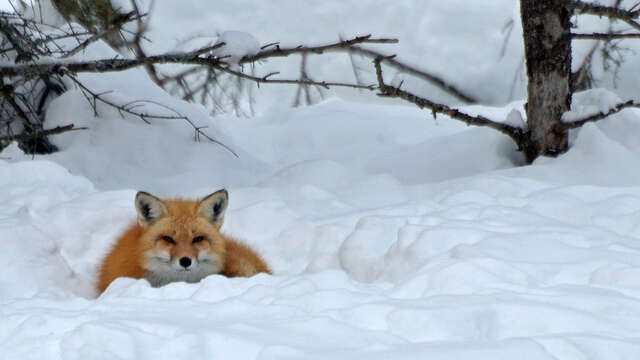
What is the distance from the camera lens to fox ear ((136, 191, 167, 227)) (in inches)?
197

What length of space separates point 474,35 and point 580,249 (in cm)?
660

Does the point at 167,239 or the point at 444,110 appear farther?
the point at 444,110

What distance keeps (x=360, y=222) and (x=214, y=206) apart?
911mm

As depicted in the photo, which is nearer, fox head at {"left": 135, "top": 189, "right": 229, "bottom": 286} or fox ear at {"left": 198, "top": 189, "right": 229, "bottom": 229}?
fox head at {"left": 135, "top": 189, "right": 229, "bottom": 286}

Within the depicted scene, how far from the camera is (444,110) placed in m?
6.43

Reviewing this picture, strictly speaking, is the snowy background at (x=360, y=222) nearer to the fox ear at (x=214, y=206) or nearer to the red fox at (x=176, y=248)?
the red fox at (x=176, y=248)

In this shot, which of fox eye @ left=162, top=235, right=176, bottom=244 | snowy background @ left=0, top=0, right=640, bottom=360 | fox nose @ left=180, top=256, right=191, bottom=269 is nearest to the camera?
snowy background @ left=0, top=0, right=640, bottom=360

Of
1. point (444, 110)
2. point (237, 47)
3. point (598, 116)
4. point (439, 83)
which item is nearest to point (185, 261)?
point (237, 47)

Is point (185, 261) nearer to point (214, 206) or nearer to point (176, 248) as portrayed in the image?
point (176, 248)

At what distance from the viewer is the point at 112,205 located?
19.5 feet

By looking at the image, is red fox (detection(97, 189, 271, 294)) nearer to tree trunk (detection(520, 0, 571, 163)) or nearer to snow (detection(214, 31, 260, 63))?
snow (detection(214, 31, 260, 63))

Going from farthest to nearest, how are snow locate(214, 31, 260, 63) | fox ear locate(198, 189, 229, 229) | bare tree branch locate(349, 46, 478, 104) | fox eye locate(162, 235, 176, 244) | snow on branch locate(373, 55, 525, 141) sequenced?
1. bare tree branch locate(349, 46, 478, 104)
2. snow locate(214, 31, 260, 63)
3. snow on branch locate(373, 55, 525, 141)
4. fox ear locate(198, 189, 229, 229)
5. fox eye locate(162, 235, 176, 244)

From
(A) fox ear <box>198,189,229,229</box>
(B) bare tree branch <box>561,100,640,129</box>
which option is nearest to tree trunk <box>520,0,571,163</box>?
(B) bare tree branch <box>561,100,640,129</box>

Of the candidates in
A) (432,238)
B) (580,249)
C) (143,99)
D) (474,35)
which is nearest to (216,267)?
(432,238)
